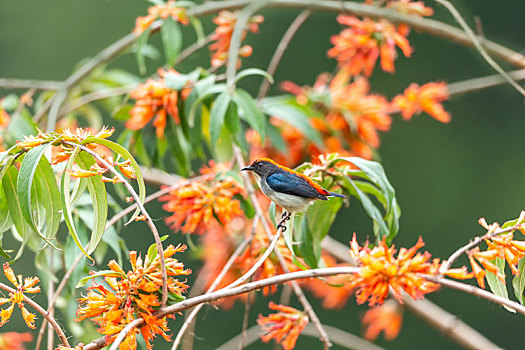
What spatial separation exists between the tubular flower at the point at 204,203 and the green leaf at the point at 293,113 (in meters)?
0.59

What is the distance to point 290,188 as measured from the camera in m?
2.05

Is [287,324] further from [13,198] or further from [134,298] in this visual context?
[13,198]

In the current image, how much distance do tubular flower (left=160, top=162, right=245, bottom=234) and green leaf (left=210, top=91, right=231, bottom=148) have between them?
0.15 meters

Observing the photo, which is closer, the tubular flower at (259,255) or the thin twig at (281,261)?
the thin twig at (281,261)

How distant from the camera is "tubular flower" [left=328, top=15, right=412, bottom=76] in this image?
3.28 meters

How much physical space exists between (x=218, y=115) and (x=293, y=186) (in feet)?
1.55

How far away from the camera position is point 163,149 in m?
2.83

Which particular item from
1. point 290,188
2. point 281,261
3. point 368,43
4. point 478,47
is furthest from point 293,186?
point 368,43

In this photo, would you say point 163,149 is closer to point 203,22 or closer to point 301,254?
point 301,254

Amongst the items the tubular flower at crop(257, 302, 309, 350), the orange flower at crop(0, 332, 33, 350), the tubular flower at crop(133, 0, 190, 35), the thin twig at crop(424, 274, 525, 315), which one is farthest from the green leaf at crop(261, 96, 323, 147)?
→ the thin twig at crop(424, 274, 525, 315)

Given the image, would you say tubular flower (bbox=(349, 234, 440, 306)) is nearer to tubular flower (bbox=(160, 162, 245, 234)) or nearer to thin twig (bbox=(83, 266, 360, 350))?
thin twig (bbox=(83, 266, 360, 350))

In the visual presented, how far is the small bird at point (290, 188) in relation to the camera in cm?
203

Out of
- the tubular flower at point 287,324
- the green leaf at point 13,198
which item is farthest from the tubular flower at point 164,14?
the tubular flower at point 287,324

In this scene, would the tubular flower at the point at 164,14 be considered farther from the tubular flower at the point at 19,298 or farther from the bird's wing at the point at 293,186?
the tubular flower at the point at 19,298
